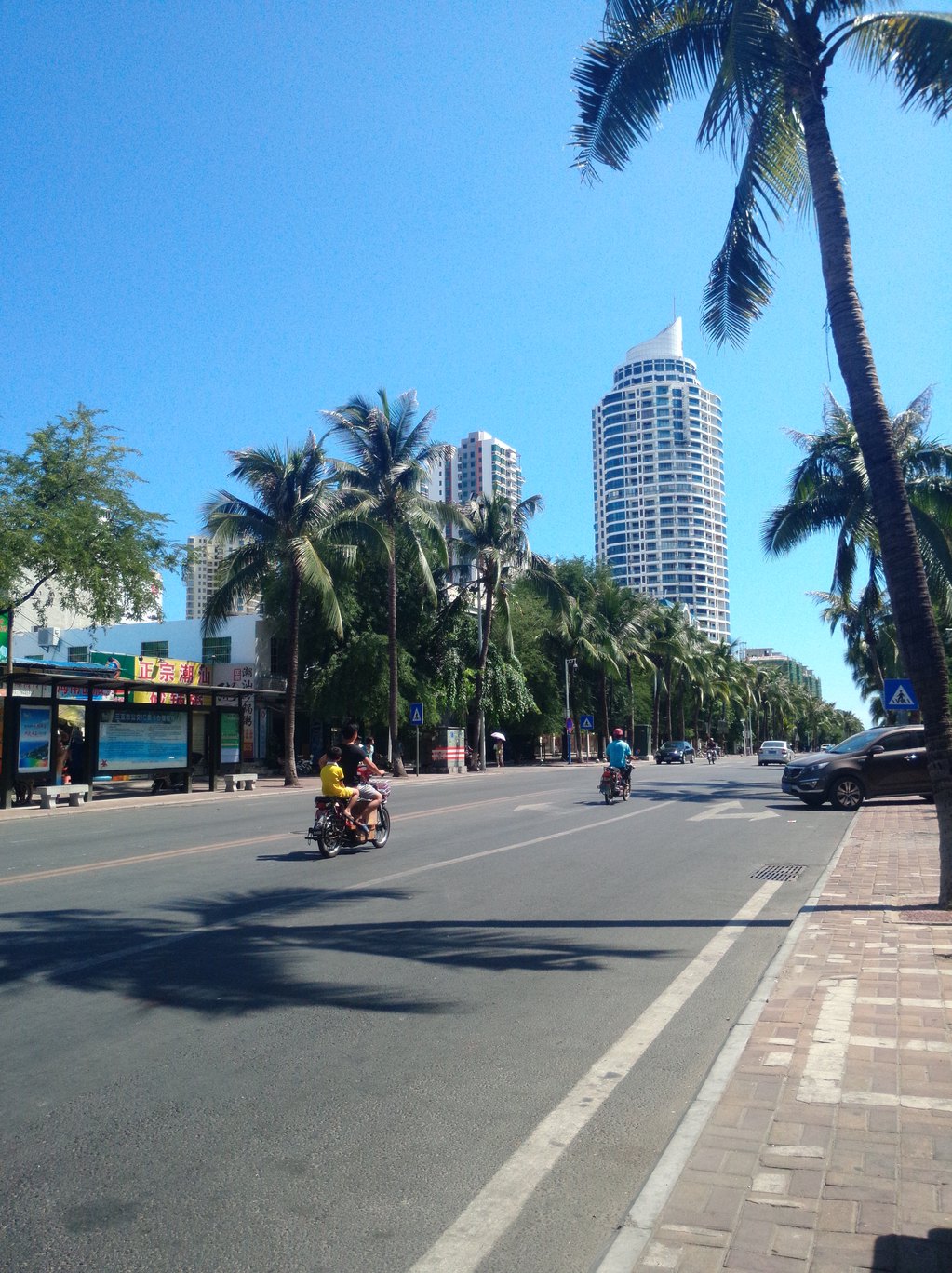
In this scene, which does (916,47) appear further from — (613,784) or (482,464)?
(482,464)

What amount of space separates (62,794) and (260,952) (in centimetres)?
1955

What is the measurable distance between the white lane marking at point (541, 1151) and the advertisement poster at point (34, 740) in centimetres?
2104

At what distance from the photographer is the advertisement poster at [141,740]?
26.7 metres

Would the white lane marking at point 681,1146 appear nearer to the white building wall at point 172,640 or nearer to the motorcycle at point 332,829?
the motorcycle at point 332,829

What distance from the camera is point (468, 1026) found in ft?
19.1

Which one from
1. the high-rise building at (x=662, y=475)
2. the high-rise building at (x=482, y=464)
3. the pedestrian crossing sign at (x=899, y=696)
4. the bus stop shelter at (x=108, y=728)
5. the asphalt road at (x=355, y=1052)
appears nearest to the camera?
the asphalt road at (x=355, y=1052)

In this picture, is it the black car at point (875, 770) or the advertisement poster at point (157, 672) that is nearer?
the black car at point (875, 770)

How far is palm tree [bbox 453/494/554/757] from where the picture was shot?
149 ft

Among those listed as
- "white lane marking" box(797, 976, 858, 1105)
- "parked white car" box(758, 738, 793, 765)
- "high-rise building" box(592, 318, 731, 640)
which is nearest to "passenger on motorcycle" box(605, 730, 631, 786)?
"white lane marking" box(797, 976, 858, 1105)

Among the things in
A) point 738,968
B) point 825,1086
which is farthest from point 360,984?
point 825,1086

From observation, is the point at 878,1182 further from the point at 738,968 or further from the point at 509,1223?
the point at 738,968

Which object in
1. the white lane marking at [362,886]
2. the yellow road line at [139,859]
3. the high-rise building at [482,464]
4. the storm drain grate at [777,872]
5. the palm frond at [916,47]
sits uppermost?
the high-rise building at [482,464]

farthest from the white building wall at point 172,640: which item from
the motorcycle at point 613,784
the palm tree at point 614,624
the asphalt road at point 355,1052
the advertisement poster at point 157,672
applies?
the asphalt road at point 355,1052

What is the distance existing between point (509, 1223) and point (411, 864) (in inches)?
361
